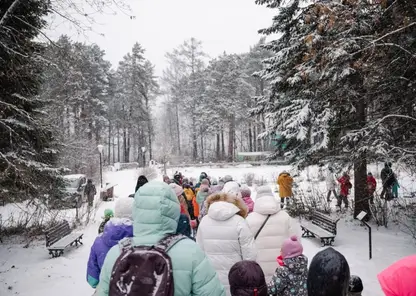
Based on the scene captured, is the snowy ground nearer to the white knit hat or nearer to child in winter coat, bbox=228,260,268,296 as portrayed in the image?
the white knit hat

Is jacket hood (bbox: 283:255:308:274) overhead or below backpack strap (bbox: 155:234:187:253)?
below

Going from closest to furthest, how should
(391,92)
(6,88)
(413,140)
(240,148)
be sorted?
(413,140)
(391,92)
(6,88)
(240,148)

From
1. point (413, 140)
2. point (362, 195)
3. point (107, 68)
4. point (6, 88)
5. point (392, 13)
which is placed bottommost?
point (362, 195)

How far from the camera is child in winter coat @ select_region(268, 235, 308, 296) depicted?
11.2 ft

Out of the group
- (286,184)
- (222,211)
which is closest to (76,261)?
(222,211)

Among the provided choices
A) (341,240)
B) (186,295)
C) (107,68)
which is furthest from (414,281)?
(107,68)

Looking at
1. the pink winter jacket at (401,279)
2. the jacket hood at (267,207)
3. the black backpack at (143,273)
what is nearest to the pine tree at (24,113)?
the jacket hood at (267,207)

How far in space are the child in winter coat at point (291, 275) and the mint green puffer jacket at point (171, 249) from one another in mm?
1389

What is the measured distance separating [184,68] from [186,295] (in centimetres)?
5490

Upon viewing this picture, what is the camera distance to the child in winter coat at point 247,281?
10.0 ft

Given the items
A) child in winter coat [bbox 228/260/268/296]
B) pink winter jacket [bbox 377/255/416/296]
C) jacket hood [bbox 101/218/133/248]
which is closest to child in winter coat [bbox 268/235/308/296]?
child in winter coat [bbox 228/260/268/296]

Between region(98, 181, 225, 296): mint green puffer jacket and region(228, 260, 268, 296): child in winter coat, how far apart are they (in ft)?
2.82

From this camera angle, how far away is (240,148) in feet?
226

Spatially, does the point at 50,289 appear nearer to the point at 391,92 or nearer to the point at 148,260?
the point at 148,260
